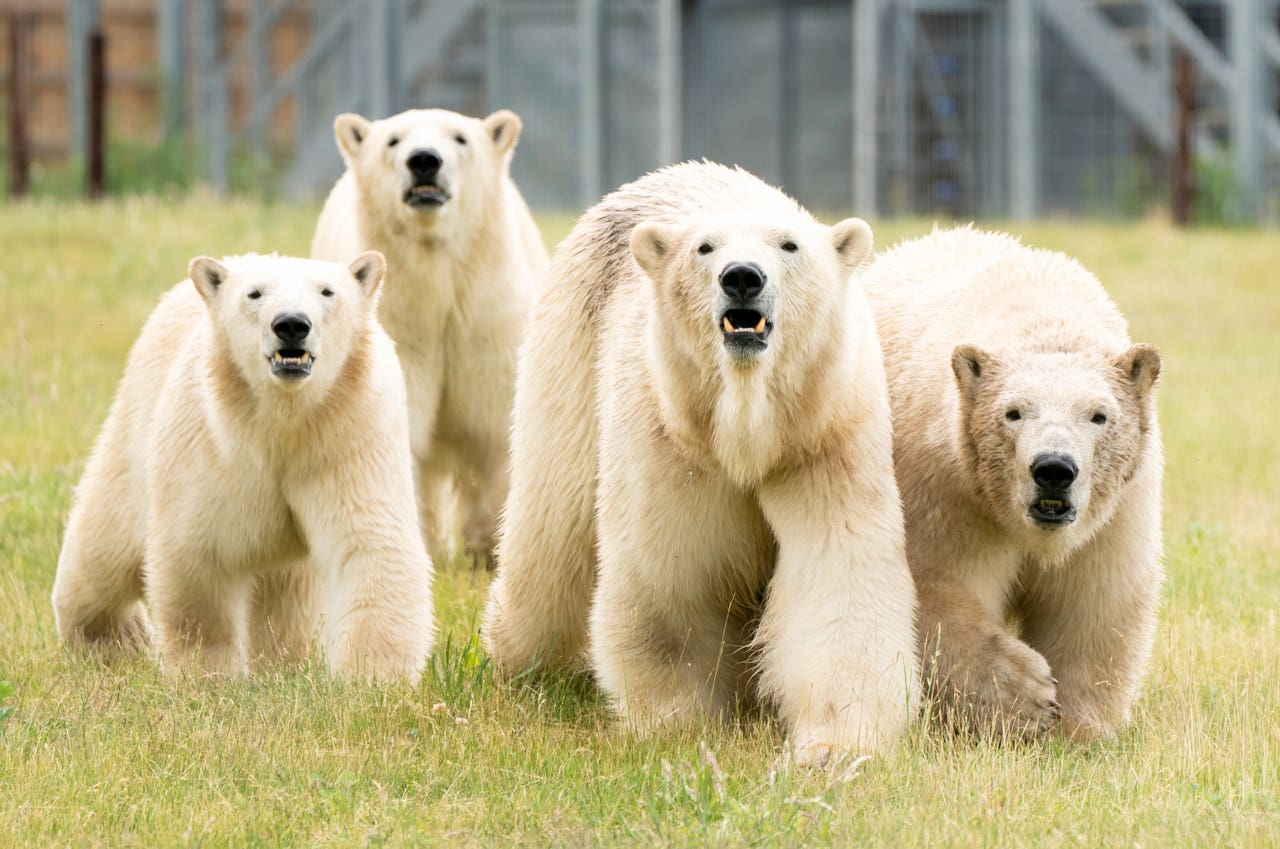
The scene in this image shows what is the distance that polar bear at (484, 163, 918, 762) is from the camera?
4508 mm

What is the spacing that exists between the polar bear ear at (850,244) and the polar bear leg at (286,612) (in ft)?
7.23

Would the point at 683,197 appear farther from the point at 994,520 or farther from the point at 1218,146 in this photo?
the point at 1218,146

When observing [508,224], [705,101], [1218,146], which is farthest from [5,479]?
[1218,146]

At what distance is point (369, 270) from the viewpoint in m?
5.70

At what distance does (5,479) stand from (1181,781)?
5.40 metres

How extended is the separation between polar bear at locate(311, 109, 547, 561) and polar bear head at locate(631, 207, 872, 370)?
2.85m

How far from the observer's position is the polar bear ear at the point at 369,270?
568 cm

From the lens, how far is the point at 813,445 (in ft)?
15.1

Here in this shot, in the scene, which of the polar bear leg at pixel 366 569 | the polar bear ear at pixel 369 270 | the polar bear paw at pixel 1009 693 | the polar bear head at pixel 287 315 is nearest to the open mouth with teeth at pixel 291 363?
the polar bear head at pixel 287 315

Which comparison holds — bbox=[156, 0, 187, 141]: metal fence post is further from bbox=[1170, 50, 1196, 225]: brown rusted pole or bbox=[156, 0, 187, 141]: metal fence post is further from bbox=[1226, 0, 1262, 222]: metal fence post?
bbox=[1226, 0, 1262, 222]: metal fence post

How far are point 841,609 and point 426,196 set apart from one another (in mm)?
3518

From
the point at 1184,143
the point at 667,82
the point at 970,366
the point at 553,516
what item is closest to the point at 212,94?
the point at 667,82

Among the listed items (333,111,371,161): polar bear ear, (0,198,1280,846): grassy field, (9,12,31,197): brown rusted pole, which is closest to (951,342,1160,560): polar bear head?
(0,198,1280,846): grassy field

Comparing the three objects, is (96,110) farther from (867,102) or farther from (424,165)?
(424,165)
